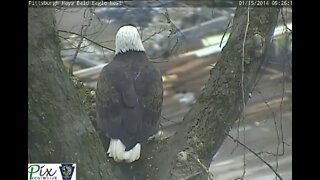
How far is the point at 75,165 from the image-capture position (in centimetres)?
168

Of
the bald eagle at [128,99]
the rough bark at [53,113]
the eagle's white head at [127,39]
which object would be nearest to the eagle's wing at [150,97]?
the bald eagle at [128,99]

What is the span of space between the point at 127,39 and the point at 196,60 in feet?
0.94

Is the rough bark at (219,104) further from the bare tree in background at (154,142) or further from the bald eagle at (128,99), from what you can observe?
the bald eagle at (128,99)

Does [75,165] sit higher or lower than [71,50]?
lower

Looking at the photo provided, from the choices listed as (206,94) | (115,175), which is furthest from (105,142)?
(206,94)

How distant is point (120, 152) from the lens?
1922 millimetres

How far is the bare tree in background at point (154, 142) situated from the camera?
159cm

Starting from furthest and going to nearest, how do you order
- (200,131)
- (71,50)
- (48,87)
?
1. (71,50)
2. (200,131)
3. (48,87)

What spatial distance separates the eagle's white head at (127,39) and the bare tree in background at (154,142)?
0.33 metres

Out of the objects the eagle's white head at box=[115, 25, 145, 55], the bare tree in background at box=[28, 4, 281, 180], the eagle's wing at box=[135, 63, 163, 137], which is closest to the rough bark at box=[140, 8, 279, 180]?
the bare tree in background at box=[28, 4, 281, 180]

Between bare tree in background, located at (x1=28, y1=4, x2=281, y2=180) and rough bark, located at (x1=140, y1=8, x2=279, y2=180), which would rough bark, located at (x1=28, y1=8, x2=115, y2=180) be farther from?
rough bark, located at (x1=140, y1=8, x2=279, y2=180)

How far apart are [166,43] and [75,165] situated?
645 millimetres
